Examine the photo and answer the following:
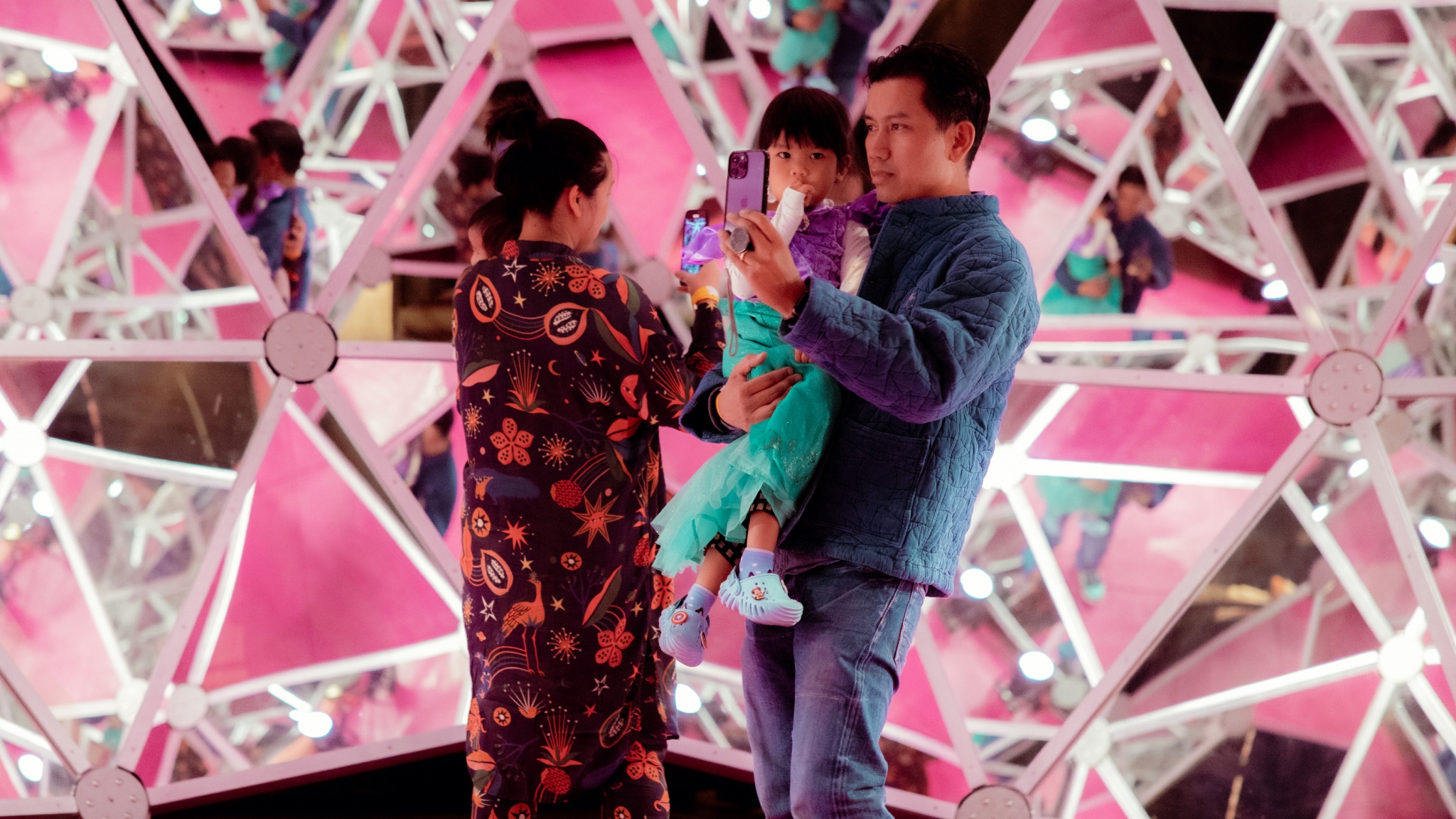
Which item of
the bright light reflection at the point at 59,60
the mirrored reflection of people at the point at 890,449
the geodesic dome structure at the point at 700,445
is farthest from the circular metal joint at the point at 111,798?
the mirrored reflection of people at the point at 890,449

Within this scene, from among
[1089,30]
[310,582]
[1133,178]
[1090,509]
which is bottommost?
[310,582]

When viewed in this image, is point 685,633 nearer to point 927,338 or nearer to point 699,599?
point 699,599

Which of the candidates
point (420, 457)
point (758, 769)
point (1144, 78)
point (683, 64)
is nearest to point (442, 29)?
point (683, 64)

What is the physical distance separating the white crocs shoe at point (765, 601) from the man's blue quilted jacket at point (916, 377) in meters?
0.09

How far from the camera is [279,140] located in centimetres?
389

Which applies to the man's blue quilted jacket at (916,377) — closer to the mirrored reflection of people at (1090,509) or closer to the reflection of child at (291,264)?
the mirrored reflection of people at (1090,509)

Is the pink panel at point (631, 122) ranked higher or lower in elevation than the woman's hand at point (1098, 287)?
higher

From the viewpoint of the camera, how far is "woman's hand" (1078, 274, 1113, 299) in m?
3.75

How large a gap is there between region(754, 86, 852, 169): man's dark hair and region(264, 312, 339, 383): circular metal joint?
200cm

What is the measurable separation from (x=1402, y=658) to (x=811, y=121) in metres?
2.62

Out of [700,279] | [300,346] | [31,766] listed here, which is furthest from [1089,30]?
[31,766]

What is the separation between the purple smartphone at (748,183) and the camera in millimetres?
1916

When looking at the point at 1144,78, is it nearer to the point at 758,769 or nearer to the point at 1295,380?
the point at 1295,380

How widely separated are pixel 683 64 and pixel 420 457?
159cm
